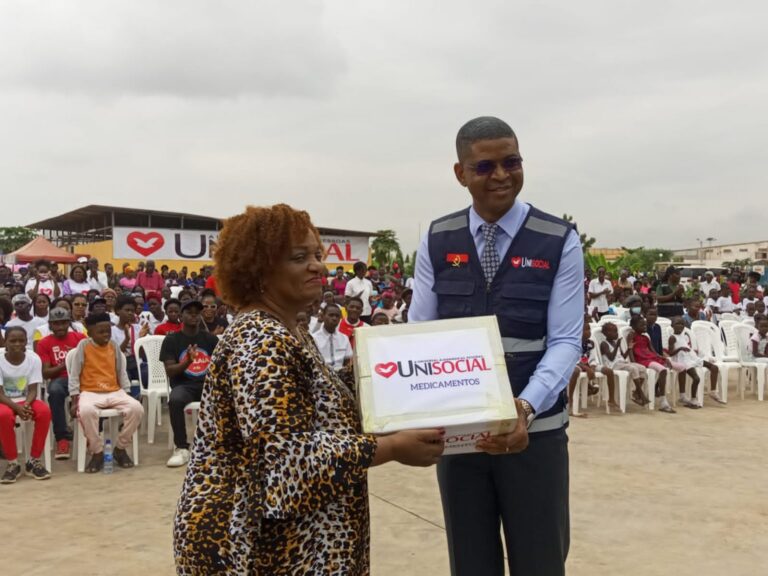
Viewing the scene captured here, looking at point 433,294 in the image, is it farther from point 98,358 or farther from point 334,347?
point 334,347

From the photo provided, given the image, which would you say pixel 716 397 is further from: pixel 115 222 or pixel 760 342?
pixel 115 222

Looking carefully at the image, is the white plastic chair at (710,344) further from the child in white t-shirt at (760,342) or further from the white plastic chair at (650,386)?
the white plastic chair at (650,386)

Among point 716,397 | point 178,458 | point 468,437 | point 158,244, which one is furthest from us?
point 158,244

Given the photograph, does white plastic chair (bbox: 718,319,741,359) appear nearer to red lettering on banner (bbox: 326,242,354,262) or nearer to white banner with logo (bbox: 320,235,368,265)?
white banner with logo (bbox: 320,235,368,265)

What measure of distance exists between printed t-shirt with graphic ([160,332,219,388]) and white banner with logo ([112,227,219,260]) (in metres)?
16.2

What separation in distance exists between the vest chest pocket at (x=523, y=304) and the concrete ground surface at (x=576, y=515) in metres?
2.01

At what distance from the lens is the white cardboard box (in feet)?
5.47

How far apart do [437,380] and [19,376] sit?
17.5 ft

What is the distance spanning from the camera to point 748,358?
984 centimetres

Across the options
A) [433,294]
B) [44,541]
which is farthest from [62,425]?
[433,294]

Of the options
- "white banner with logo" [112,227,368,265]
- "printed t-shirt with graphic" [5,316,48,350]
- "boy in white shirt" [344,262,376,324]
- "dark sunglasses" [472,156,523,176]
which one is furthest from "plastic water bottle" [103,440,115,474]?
"white banner with logo" [112,227,368,265]

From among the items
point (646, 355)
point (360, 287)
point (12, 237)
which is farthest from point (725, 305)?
point (12, 237)

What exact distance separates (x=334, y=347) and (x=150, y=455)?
8.07 ft

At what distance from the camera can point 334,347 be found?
8078mm
